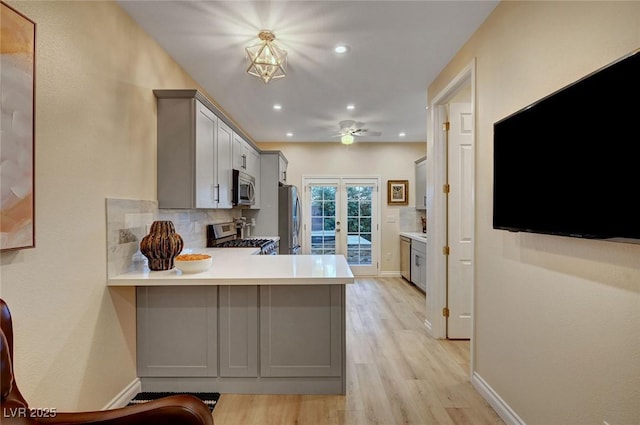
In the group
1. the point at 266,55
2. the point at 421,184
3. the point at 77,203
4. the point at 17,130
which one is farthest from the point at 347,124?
the point at 17,130

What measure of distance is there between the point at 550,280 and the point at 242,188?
324cm

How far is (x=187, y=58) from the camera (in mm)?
2721

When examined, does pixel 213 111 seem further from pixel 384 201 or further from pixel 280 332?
pixel 384 201

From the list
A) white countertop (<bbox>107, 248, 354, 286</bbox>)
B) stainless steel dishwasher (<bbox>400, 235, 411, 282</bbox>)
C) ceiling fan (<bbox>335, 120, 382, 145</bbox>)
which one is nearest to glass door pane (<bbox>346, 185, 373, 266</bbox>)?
stainless steel dishwasher (<bbox>400, 235, 411, 282</bbox>)

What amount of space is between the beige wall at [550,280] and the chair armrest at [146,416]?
1586 millimetres

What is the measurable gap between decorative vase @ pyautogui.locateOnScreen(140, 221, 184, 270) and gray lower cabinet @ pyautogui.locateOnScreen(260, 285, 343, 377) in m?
0.68

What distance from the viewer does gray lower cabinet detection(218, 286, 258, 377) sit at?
2.20m

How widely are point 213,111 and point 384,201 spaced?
13.2 feet

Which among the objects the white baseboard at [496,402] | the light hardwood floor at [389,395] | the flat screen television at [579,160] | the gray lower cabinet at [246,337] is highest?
the flat screen television at [579,160]

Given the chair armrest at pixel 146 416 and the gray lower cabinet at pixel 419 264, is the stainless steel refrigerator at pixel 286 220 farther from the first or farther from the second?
the chair armrest at pixel 146 416

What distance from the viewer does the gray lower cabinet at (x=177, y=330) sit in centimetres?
220

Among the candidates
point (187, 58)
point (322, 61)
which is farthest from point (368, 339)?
point (187, 58)

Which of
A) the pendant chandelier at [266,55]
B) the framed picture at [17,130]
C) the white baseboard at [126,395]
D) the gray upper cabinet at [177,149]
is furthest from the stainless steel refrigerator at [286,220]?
the framed picture at [17,130]

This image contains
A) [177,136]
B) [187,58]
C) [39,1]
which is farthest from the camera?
[187,58]
